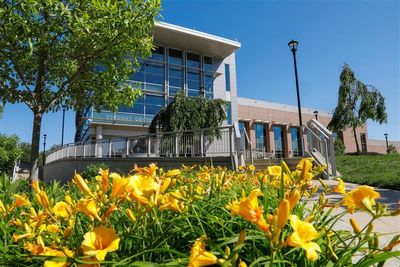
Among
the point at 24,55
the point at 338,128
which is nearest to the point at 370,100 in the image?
the point at 338,128

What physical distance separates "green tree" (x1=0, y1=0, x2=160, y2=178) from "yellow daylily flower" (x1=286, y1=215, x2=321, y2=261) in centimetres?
581

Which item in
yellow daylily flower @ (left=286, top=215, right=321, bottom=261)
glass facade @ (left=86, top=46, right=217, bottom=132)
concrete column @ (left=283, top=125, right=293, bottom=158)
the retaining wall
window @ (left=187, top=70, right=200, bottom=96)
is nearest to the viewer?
yellow daylily flower @ (left=286, top=215, right=321, bottom=261)

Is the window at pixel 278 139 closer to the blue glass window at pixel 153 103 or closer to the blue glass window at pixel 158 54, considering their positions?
the blue glass window at pixel 153 103

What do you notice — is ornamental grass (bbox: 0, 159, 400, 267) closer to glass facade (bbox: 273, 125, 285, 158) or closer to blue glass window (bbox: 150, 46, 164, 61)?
blue glass window (bbox: 150, 46, 164, 61)

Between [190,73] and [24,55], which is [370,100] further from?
[24,55]

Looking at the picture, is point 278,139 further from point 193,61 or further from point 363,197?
point 363,197

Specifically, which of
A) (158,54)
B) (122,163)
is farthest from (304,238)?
(158,54)

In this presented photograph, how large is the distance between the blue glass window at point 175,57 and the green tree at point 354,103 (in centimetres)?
1640

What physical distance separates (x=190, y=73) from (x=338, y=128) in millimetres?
16346

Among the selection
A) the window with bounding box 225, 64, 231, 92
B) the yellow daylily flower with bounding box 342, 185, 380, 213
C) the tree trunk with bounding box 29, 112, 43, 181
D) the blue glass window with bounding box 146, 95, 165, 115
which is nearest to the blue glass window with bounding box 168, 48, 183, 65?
the blue glass window with bounding box 146, 95, 165, 115

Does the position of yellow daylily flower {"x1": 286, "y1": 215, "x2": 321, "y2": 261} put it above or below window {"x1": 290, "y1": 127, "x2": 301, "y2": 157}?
below

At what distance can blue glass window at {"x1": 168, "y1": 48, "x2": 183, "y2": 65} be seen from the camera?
32281mm

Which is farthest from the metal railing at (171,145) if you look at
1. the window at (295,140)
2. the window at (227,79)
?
the window at (295,140)

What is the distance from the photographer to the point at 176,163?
1152 centimetres
